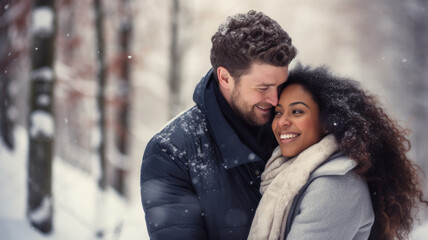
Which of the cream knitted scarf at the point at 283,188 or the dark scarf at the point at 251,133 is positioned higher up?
the dark scarf at the point at 251,133

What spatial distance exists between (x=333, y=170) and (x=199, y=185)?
837 mm

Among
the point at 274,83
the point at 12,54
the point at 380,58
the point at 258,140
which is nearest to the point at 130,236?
the point at 12,54

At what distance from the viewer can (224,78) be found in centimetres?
294

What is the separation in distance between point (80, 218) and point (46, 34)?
3856 millimetres

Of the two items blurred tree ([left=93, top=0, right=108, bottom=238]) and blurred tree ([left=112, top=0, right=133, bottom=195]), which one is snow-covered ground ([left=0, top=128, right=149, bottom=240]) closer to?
blurred tree ([left=93, top=0, right=108, bottom=238])

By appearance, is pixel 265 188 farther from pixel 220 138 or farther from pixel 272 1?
pixel 272 1

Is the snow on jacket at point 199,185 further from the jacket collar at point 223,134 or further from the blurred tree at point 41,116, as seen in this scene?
the blurred tree at point 41,116

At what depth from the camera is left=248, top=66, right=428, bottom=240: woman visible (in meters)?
2.26

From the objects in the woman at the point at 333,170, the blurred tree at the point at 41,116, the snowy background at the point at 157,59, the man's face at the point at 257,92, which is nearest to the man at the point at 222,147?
the man's face at the point at 257,92

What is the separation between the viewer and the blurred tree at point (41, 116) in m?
5.49

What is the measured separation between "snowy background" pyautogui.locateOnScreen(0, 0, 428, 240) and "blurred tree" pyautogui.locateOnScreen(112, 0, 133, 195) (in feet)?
0.36

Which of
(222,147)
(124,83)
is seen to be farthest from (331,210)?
(124,83)

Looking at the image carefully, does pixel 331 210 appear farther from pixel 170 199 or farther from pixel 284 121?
pixel 170 199

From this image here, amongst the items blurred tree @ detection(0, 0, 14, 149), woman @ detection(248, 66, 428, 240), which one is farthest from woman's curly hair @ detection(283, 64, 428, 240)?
blurred tree @ detection(0, 0, 14, 149)
